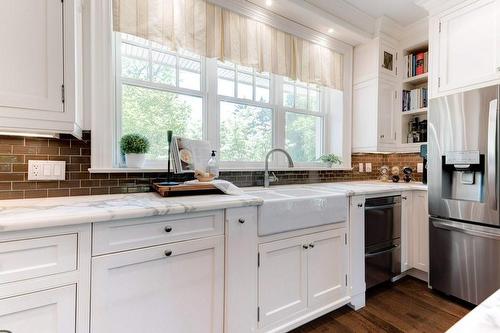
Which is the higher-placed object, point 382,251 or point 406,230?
point 406,230

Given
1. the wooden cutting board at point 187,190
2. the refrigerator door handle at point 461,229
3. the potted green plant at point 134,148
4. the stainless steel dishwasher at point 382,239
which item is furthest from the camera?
the stainless steel dishwasher at point 382,239

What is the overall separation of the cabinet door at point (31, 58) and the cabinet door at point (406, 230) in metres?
2.74

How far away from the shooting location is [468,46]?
6.86 feet

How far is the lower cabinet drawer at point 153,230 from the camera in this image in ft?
3.46

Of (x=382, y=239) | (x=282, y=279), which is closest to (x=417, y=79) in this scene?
(x=382, y=239)

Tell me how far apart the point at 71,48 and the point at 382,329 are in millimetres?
2506

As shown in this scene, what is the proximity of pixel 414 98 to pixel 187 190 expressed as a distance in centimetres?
280

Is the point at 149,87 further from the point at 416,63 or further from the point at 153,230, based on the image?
the point at 416,63

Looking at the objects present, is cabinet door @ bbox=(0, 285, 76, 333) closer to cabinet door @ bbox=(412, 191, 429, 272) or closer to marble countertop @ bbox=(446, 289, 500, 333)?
marble countertop @ bbox=(446, 289, 500, 333)

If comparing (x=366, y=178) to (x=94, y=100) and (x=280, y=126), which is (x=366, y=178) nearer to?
(x=280, y=126)

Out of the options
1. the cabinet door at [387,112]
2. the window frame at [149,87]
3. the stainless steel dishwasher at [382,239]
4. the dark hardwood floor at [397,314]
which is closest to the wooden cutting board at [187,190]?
the window frame at [149,87]

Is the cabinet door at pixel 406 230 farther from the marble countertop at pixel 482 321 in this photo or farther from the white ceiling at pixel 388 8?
the marble countertop at pixel 482 321

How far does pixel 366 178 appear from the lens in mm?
3133

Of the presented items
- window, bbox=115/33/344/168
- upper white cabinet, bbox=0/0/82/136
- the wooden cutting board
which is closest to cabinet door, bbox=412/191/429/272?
window, bbox=115/33/344/168
